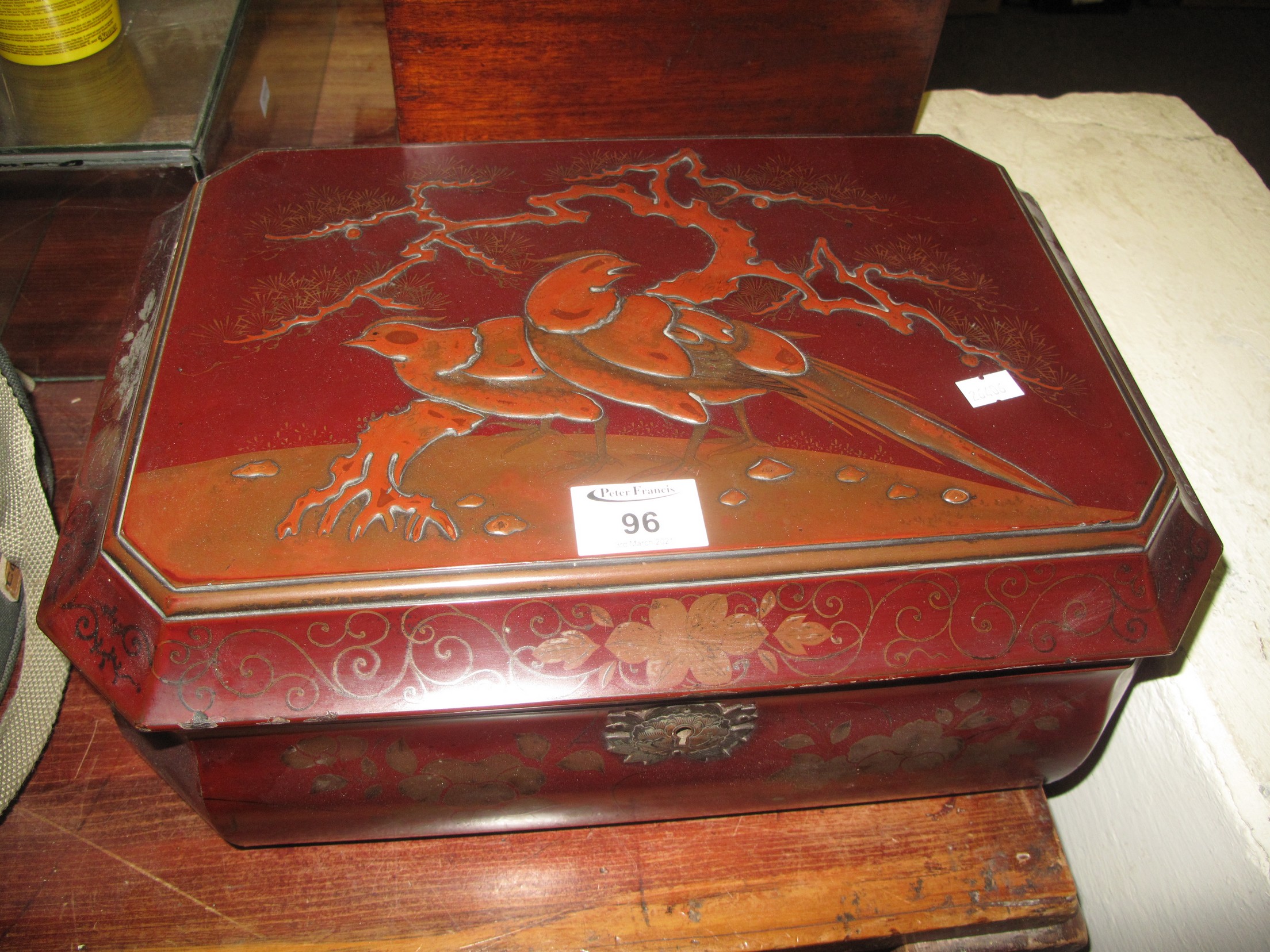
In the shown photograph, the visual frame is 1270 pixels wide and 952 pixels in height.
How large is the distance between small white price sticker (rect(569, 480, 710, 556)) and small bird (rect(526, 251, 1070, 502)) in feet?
0.13

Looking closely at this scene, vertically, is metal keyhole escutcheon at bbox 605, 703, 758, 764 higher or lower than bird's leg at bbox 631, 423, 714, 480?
lower

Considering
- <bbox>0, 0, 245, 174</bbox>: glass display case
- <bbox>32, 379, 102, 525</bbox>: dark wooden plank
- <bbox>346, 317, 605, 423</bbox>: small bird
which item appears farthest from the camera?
<bbox>32, 379, 102, 525</bbox>: dark wooden plank

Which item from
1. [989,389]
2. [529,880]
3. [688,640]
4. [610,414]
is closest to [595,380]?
[610,414]

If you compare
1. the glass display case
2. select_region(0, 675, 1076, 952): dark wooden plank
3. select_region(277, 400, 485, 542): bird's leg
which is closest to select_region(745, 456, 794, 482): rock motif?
select_region(277, 400, 485, 542): bird's leg

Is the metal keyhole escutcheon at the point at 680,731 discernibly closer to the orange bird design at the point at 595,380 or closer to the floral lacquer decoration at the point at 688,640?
the floral lacquer decoration at the point at 688,640

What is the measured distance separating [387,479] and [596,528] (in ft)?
0.57

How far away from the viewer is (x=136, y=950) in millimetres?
829

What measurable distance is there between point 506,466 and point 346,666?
0.66 ft

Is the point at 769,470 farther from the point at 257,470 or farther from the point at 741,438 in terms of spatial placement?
the point at 257,470

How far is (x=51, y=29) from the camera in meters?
1.08

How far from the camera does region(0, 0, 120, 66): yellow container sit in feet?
3.49

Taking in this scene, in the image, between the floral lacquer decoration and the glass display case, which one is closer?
the floral lacquer decoration

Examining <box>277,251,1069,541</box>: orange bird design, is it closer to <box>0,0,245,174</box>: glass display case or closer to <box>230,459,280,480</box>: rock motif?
<box>230,459,280,480</box>: rock motif

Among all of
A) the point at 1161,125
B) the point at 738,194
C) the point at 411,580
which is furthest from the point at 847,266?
the point at 1161,125
